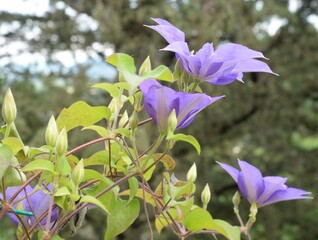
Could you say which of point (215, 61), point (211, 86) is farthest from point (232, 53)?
point (211, 86)

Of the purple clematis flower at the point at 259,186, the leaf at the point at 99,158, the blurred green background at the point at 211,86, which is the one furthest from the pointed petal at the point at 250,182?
the blurred green background at the point at 211,86

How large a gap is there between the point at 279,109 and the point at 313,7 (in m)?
0.67

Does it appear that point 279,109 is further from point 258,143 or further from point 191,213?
point 191,213

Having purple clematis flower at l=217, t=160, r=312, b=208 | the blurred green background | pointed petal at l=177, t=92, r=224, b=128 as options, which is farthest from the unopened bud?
the blurred green background

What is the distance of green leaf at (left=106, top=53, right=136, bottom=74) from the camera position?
0.36 m

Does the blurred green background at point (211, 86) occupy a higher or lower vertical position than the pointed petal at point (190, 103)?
lower

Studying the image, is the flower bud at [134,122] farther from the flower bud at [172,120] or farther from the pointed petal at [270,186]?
the pointed petal at [270,186]

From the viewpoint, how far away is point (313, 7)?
11.9ft

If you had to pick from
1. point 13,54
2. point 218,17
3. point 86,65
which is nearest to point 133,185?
point 218,17

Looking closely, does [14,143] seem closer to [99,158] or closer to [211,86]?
[99,158]

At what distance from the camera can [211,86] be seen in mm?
2678

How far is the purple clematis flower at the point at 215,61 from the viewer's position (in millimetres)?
387

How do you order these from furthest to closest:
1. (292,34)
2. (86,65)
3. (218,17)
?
(292,34)
(86,65)
(218,17)

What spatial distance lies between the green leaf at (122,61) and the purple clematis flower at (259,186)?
127mm
